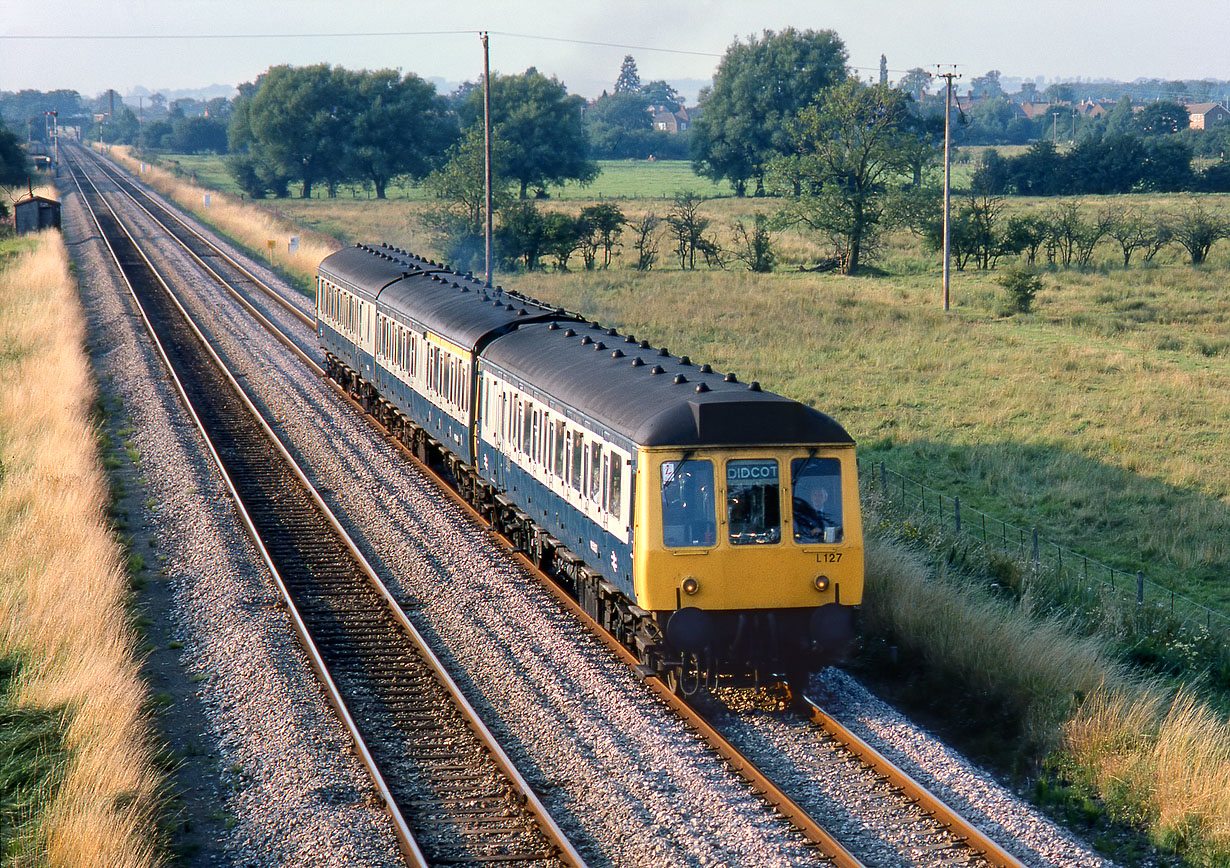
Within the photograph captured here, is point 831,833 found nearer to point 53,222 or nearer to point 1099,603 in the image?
point 1099,603

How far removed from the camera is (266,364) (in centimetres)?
3234

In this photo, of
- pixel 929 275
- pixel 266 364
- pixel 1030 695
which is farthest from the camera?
pixel 929 275

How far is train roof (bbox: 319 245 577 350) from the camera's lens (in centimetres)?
1919

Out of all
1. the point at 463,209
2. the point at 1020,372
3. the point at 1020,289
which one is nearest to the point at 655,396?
the point at 1020,372

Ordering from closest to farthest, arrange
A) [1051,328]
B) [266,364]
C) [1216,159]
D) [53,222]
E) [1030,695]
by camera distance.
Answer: [1030,695] < [266,364] < [1051,328] < [53,222] < [1216,159]

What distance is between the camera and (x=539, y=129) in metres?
93.6

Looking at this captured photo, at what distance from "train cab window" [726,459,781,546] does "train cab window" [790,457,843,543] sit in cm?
19

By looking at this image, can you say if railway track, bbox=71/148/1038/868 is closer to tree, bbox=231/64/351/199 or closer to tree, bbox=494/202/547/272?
tree, bbox=494/202/547/272

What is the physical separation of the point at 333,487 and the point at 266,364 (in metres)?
12.4

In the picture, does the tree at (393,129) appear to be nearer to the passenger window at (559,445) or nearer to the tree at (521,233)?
the tree at (521,233)

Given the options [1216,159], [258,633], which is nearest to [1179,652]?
[258,633]

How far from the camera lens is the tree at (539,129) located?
305 feet

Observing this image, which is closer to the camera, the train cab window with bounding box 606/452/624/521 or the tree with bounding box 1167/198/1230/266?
the train cab window with bounding box 606/452/624/521

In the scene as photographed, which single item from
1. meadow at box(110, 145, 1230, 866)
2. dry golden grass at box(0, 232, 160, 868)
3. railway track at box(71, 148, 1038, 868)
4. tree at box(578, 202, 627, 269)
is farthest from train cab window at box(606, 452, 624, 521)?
tree at box(578, 202, 627, 269)
